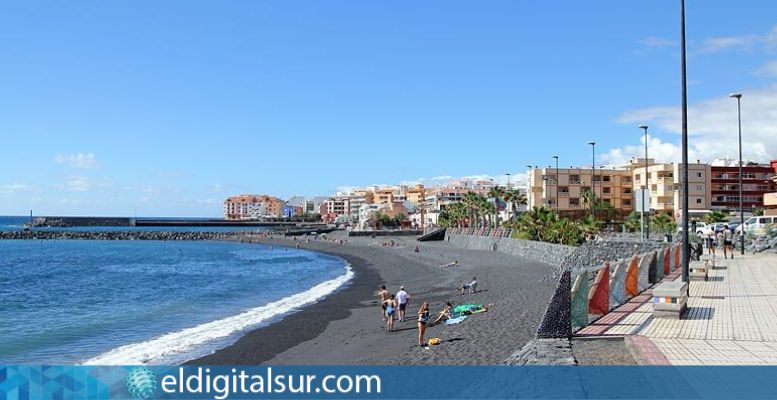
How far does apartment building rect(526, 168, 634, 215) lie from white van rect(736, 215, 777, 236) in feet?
100

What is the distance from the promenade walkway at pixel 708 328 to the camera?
9.58m

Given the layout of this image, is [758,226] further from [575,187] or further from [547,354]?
[547,354]

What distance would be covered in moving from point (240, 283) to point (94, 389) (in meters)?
27.8

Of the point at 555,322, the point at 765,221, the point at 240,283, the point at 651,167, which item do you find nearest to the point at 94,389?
the point at 555,322

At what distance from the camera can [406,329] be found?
2078 centimetres

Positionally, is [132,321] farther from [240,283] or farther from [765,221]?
[765,221]

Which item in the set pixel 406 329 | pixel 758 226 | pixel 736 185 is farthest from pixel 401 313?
pixel 736 185

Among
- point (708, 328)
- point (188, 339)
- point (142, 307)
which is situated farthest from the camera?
point (142, 307)

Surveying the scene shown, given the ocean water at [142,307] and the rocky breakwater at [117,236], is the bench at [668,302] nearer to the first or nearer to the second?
the ocean water at [142,307]

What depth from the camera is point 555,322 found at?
455 inches

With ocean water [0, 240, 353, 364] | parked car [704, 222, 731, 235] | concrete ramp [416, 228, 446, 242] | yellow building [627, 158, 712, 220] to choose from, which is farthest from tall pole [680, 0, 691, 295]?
Answer: concrete ramp [416, 228, 446, 242]

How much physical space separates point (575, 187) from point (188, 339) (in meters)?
65.0

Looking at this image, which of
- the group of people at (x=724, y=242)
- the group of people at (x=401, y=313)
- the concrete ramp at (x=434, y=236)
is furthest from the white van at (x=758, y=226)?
the concrete ramp at (x=434, y=236)

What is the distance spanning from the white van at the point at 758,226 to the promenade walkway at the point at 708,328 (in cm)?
2260
